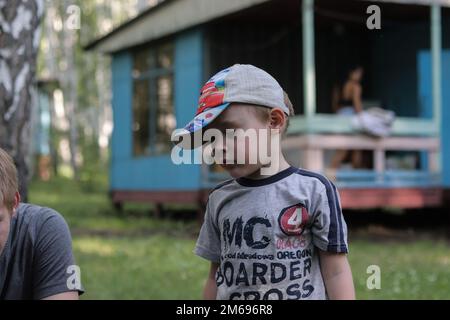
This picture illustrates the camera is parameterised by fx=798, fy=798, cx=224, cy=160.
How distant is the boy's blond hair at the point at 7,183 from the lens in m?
2.44

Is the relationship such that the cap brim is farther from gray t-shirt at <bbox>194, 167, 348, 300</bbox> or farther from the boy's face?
gray t-shirt at <bbox>194, 167, 348, 300</bbox>

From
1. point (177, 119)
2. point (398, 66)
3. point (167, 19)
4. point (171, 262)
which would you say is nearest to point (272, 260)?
point (171, 262)

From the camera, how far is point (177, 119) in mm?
13195

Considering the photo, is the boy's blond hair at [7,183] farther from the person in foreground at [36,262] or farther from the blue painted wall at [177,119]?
the blue painted wall at [177,119]

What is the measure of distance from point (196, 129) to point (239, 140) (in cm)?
14

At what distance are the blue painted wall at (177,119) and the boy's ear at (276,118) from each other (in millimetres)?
9859

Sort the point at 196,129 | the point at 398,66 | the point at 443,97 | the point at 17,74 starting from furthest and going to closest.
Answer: the point at 398,66
the point at 443,97
the point at 17,74
the point at 196,129

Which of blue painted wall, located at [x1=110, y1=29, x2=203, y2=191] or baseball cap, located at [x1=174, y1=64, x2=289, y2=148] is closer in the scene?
baseball cap, located at [x1=174, y1=64, x2=289, y2=148]

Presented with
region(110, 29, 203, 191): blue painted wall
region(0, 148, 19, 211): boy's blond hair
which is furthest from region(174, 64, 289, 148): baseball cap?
region(110, 29, 203, 191): blue painted wall

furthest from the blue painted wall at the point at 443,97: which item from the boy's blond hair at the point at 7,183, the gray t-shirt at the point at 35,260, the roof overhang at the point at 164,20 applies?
the boy's blond hair at the point at 7,183

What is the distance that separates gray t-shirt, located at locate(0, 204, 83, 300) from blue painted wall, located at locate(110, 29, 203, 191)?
9.70m

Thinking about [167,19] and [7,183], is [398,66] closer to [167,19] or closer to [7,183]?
[167,19]

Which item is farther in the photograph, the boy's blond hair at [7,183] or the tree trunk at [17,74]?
the tree trunk at [17,74]

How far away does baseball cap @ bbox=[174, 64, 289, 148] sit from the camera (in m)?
2.41
